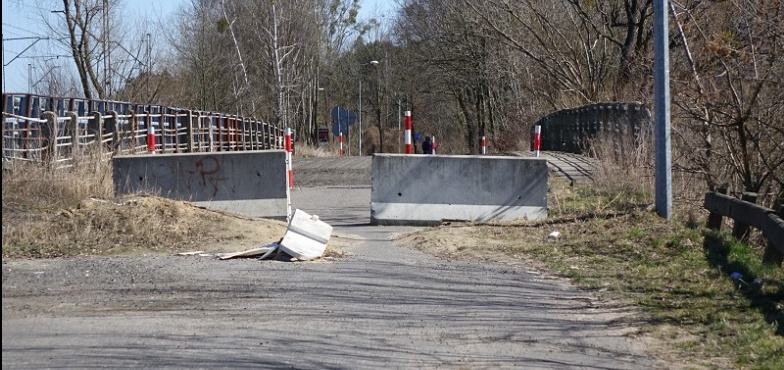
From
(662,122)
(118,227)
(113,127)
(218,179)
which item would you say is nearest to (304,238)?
(118,227)

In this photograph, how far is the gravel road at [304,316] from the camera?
6746 mm

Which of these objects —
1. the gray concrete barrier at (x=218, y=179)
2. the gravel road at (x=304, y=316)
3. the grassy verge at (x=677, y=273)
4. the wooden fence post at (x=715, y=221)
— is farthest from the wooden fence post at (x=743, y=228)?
the gray concrete barrier at (x=218, y=179)

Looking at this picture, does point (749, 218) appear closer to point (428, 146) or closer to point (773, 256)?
point (773, 256)

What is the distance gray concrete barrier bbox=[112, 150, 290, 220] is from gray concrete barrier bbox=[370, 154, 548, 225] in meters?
1.53

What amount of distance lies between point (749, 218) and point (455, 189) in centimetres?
546

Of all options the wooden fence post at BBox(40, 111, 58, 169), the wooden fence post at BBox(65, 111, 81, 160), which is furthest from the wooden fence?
the wooden fence post at BBox(65, 111, 81, 160)

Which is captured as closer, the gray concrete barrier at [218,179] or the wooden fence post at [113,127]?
the gray concrete barrier at [218,179]

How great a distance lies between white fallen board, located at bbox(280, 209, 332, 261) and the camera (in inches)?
432

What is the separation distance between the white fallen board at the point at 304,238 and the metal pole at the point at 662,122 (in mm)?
4872

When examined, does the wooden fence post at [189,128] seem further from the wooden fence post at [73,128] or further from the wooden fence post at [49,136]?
the wooden fence post at [49,136]

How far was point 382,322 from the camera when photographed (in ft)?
25.8

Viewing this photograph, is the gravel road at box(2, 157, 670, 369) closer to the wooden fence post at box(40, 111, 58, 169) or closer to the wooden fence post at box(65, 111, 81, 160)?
the wooden fence post at box(40, 111, 58, 169)

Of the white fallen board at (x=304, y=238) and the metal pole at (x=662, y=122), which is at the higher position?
the metal pole at (x=662, y=122)

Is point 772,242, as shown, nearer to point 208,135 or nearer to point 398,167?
point 398,167
